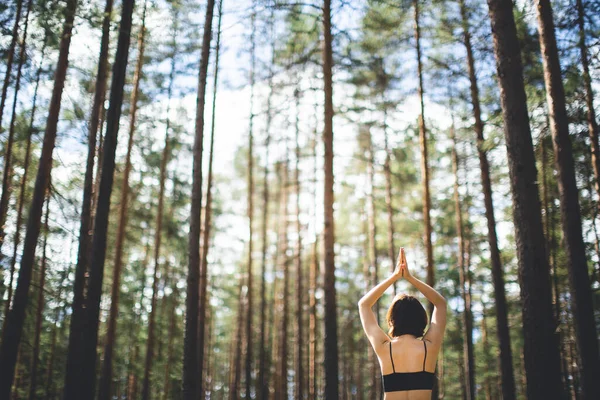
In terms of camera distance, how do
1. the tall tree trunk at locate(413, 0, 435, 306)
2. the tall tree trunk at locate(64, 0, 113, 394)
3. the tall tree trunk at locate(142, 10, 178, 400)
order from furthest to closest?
the tall tree trunk at locate(142, 10, 178, 400)
the tall tree trunk at locate(413, 0, 435, 306)
the tall tree trunk at locate(64, 0, 113, 394)

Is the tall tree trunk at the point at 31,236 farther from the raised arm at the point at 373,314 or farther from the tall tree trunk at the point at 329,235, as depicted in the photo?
the raised arm at the point at 373,314

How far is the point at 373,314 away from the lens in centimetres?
281

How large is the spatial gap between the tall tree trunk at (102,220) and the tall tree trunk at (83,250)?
0.50 ft

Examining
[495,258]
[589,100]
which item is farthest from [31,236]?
[589,100]

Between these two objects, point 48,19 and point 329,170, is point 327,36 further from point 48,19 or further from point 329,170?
point 48,19

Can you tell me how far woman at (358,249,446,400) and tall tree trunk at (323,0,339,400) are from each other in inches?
314

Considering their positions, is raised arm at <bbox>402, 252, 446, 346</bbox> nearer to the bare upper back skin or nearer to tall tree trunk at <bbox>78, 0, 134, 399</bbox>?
the bare upper back skin

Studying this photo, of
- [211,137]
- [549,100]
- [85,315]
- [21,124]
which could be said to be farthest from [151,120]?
[549,100]

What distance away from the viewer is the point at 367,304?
286 centimetres

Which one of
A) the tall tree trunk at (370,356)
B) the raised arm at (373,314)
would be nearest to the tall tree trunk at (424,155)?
the raised arm at (373,314)

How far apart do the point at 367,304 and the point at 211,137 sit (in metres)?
13.0

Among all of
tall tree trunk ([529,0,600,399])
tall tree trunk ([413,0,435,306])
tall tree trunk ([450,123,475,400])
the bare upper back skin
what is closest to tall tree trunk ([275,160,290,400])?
tall tree trunk ([413,0,435,306])

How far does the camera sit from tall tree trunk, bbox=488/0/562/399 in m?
5.10

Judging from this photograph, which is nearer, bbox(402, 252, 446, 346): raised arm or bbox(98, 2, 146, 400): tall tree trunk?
bbox(402, 252, 446, 346): raised arm
